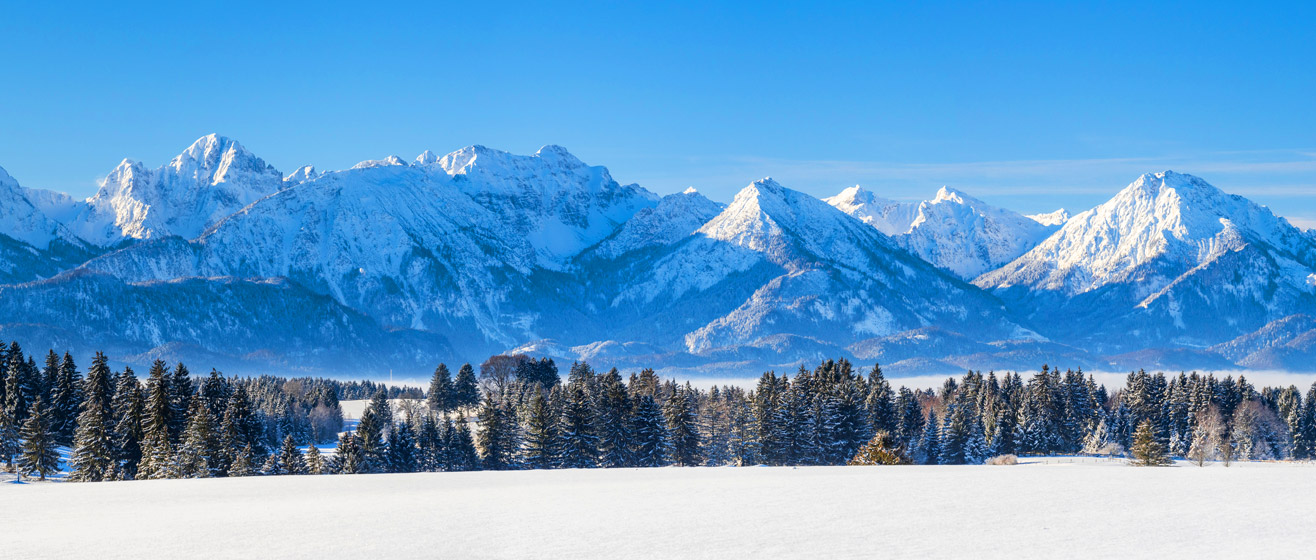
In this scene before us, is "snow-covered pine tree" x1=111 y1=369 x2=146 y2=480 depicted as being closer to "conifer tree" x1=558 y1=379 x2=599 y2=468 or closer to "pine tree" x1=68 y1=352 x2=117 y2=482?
"pine tree" x1=68 y1=352 x2=117 y2=482

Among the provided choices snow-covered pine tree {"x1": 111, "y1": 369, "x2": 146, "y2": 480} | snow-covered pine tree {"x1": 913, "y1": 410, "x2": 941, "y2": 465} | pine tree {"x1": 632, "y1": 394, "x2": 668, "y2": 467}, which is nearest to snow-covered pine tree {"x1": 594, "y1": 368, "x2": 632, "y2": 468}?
pine tree {"x1": 632, "y1": 394, "x2": 668, "y2": 467}

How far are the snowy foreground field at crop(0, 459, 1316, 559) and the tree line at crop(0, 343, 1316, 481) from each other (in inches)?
1101

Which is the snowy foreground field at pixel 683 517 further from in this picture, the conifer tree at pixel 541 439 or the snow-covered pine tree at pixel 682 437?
the snow-covered pine tree at pixel 682 437

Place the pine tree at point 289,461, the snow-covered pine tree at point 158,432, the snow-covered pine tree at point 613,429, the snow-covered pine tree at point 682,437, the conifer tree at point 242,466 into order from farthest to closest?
the snow-covered pine tree at point 682,437 → the snow-covered pine tree at point 613,429 → the pine tree at point 289,461 → the snow-covered pine tree at point 158,432 → the conifer tree at point 242,466

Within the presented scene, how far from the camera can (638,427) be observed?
13362cm

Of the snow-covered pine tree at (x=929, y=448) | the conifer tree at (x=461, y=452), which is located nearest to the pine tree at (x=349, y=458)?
the conifer tree at (x=461, y=452)

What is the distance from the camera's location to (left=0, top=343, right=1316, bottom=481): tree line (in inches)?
4451

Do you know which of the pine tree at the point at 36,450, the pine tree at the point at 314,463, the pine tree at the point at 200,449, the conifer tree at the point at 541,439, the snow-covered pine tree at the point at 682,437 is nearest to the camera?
the pine tree at the point at 200,449

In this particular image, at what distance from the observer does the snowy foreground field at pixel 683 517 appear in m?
52.5

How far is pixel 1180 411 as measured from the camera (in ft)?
559

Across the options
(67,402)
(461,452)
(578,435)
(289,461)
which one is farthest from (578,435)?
(67,402)

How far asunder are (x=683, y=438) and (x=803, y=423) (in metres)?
12.6

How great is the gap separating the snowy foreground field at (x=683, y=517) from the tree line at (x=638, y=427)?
2796 cm

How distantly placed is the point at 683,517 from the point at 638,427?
72.1 m
